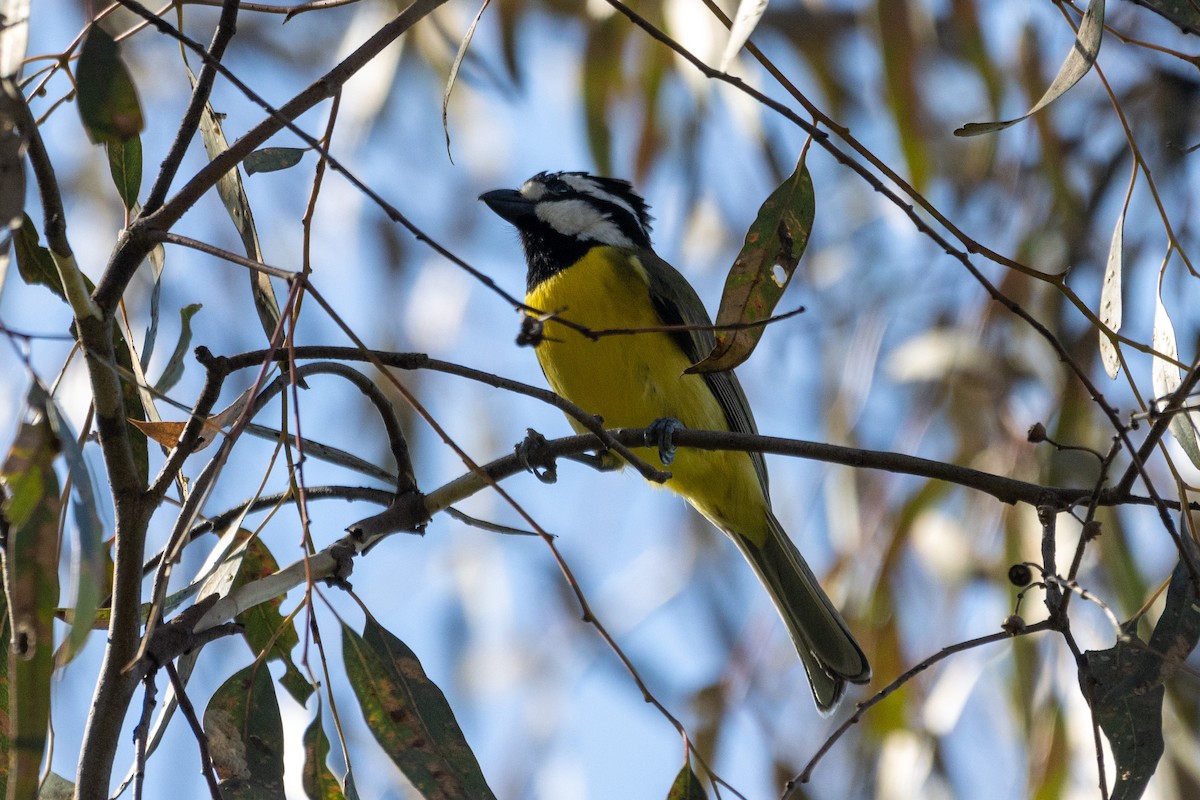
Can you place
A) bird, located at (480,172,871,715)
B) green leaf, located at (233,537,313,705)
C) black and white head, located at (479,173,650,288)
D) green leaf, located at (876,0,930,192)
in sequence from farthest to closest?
black and white head, located at (479,173,650,288), bird, located at (480,172,871,715), green leaf, located at (876,0,930,192), green leaf, located at (233,537,313,705)

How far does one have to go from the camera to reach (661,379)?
3.01 meters

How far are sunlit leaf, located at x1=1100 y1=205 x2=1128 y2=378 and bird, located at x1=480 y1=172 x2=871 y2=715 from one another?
105 centimetres

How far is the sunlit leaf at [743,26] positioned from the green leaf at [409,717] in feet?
2.77

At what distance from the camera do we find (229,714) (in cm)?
168

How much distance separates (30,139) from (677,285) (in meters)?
2.27

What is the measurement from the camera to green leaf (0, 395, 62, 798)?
1269 mm

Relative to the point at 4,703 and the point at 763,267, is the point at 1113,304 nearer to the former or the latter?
the point at 763,267

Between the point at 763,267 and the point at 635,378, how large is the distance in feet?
4.26

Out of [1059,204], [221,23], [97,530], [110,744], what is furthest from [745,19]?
[1059,204]

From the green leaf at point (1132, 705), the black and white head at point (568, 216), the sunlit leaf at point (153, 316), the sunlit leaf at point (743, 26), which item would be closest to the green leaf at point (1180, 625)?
the green leaf at point (1132, 705)

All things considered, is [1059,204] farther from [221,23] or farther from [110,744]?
[110,744]

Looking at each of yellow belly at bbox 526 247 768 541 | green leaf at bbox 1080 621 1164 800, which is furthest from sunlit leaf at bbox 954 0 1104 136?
yellow belly at bbox 526 247 768 541

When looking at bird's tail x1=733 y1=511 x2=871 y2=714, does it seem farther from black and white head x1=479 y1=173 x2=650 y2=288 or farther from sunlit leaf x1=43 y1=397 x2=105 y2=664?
sunlit leaf x1=43 y1=397 x2=105 y2=664

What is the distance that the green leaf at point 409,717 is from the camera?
162 centimetres
